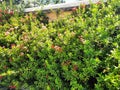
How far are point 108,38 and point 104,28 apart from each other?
33cm

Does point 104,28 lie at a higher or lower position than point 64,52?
higher

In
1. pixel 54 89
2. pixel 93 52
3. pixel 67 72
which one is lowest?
pixel 54 89

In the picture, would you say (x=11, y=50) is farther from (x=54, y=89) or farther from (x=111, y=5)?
(x=111, y=5)

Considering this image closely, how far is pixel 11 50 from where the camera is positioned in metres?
6.01

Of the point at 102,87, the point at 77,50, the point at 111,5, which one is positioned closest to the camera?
the point at 102,87

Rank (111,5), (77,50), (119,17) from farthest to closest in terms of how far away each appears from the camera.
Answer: (111,5) < (119,17) < (77,50)

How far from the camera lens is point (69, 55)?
5148 millimetres

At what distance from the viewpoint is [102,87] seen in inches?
175

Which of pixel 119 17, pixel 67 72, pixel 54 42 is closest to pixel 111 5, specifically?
pixel 119 17

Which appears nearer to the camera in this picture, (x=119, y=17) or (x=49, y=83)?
(x=49, y=83)

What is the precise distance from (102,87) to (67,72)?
28.1 inches

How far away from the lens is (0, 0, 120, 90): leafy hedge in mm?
4699

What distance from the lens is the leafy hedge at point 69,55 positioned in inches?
185

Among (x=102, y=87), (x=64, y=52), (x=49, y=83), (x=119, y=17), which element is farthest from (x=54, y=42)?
(x=102, y=87)
